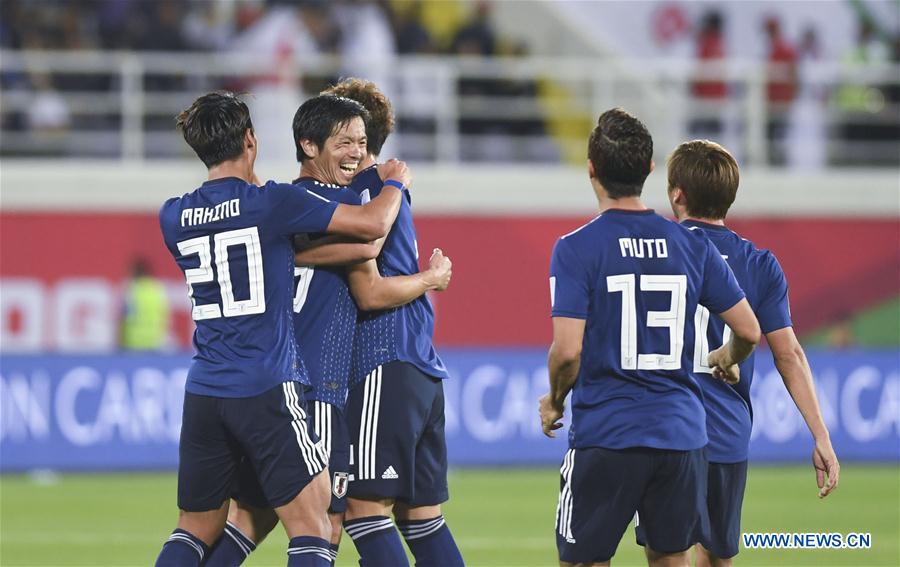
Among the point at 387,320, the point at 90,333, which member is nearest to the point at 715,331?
the point at 387,320

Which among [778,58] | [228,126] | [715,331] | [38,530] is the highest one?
[778,58]

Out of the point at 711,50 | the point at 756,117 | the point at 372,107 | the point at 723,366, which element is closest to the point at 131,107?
the point at 711,50

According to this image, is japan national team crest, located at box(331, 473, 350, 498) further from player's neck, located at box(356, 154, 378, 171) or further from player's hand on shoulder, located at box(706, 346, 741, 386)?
player's hand on shoulder, located at box(706, 346, 741, 386)

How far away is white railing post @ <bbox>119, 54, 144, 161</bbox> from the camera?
675 inches

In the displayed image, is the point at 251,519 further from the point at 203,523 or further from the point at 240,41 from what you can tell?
the point at 240,41

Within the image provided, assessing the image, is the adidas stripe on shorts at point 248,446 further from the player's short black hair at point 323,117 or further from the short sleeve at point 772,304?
the short sleeve at point 772,304

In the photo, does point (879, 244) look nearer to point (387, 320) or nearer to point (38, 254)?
point (38, 254)

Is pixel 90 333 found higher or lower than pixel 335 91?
lower

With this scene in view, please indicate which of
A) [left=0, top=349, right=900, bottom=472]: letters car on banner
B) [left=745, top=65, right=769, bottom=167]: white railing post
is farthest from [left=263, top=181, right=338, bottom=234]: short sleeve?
[left=745, top=65, right=769, bottom=167]: white railing post

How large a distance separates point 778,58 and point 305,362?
1422 cm

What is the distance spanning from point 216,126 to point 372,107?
0.83m

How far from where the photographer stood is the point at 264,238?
5719 millimetres

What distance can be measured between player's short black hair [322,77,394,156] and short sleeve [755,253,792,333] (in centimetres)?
168

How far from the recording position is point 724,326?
20.3 ft
